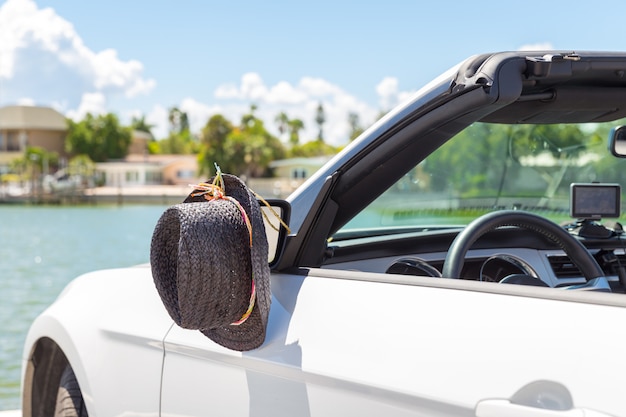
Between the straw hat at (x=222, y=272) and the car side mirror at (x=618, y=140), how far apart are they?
146 cm

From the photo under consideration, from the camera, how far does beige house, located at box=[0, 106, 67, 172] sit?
350ft

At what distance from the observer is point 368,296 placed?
1.92 m

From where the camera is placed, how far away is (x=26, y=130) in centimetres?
10612

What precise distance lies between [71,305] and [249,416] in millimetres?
1153

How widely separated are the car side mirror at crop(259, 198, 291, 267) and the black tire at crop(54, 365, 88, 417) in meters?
1.05

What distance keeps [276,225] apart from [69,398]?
3.80 feet

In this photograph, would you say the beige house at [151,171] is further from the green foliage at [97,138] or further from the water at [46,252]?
the water at [46,252]

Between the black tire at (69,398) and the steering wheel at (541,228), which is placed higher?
the steering wheel at (541,228)

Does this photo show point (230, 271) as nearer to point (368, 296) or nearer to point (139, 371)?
point (368, 296)

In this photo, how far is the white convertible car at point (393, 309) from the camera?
1.57 metres

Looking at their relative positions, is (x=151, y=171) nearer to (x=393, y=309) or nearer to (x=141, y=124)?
(x=141, y=124)

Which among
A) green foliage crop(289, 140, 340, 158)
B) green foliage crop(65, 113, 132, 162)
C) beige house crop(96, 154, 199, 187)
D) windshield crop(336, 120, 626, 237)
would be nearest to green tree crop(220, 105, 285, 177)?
green foliage crop(289, 140, 340, 158)

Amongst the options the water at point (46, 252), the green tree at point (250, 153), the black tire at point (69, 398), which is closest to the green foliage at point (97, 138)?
the water at point (46, 252)

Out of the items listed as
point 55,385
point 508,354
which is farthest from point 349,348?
point 55,385
